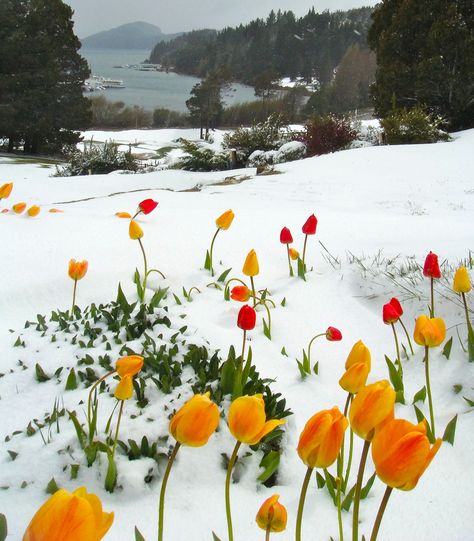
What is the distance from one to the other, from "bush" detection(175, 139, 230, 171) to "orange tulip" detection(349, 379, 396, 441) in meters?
9.03

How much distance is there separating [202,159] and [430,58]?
22.3 feet

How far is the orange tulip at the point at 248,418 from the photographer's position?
746mm

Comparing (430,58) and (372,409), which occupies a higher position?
(430,58)

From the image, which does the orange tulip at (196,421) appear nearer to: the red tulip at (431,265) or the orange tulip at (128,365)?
the orange tulip at (128,365)

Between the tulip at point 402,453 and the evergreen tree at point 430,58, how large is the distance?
12.2 m

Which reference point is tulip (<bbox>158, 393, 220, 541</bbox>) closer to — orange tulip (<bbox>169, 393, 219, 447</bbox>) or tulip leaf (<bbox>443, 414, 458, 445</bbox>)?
orange tulip (<bbox>169, 393, 219, 447</bbox>)

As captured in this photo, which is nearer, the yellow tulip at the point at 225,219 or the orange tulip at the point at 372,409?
the orange tulip at the point at 372,409

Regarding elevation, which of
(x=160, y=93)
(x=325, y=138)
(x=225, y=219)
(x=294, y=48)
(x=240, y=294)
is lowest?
(x=240, y=294)

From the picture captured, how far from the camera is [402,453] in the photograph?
618 mm

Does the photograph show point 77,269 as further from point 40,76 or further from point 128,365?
point 40,76

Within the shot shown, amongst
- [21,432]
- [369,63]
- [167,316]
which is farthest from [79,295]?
[369,63]

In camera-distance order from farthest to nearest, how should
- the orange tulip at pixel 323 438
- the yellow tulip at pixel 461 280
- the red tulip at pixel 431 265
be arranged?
the red tulip at pixel 431 265 < the yellow tulip at pixel 461 280 < the orange tulip at pixel 323 438

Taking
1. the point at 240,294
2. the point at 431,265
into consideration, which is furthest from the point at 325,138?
the point at 431,265

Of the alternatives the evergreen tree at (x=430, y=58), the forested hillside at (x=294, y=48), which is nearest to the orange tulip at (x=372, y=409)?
the evergreen tree at (x=430, y=58)
